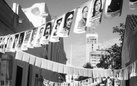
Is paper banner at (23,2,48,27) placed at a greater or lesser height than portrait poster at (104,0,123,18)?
greater

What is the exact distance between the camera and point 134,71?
7691 mm

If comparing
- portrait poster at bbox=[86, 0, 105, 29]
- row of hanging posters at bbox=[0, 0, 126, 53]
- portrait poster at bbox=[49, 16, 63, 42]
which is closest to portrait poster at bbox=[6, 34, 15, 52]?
row of hanging posters at bbox=[0, 0, 126, 53]

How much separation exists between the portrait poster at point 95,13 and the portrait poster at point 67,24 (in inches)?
29.6

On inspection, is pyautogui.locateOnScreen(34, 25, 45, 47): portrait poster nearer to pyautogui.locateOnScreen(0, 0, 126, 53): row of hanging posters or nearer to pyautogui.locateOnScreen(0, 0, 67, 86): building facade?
pyautogui.locateOnScreen(0, 0, 126, 53): row of hanging posters

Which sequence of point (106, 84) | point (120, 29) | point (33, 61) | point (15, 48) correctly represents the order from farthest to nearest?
point (106, 84) → point (120, 29) → point (33, 61) → point (15, 48)

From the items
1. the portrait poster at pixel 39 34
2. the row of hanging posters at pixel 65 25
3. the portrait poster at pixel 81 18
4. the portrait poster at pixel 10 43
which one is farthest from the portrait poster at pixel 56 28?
the portrait poster at pixel 10 43

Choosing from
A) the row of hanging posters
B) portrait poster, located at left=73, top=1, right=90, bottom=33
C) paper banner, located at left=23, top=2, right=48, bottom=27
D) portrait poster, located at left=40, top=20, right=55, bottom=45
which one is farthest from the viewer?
paper banner, located at left=23, top=2, right=48, bottom=27

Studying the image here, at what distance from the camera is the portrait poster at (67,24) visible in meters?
6.60

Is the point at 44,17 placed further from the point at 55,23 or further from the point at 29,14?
the point at 55,23

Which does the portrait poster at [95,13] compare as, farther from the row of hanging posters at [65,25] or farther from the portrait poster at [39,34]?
the portrait poster at [39,34]

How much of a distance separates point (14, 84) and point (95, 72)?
445cm

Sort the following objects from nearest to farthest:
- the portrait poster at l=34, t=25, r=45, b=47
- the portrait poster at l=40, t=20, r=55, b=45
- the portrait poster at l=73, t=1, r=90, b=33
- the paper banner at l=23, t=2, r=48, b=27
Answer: the portrait poster at l=73, t=1, r=90, b=33, the portrait poster at l=40, t=20, r=55, b=45, the portrait poster at l=34, t=25, r=45, b=47, the paper banner at l=23, t=2, r=48, b=27

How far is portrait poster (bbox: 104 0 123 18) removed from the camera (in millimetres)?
4982

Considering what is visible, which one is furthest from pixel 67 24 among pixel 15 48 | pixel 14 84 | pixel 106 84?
pixel 106 84
